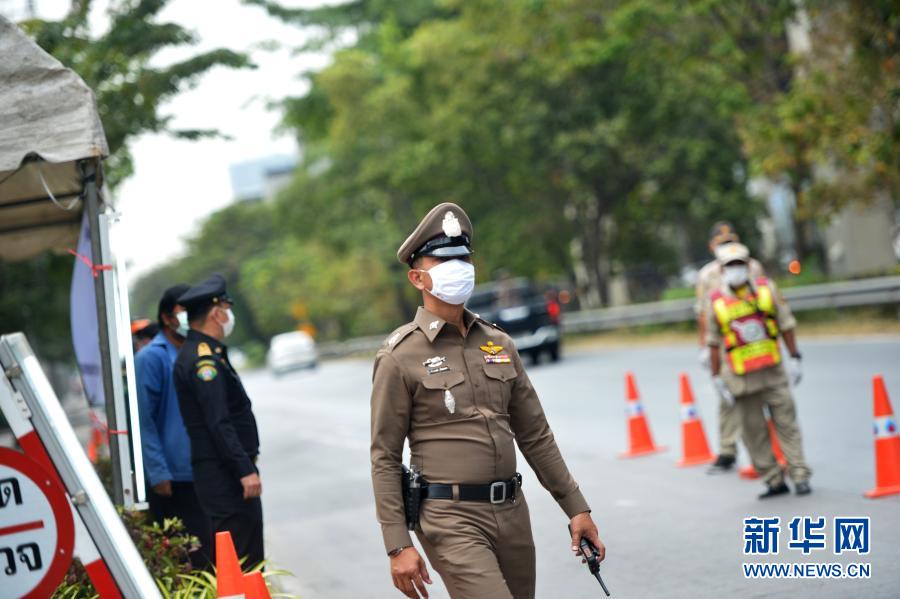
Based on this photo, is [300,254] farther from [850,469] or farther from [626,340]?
[850,469]

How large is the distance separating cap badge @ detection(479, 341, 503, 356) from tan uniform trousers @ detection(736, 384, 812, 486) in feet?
16.0

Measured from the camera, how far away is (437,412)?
15.8 feet

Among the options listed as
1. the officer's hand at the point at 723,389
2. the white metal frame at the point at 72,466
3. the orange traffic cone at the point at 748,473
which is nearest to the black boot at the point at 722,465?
the orange traffic cone at the point at 748,473

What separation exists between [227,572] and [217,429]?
1.53m

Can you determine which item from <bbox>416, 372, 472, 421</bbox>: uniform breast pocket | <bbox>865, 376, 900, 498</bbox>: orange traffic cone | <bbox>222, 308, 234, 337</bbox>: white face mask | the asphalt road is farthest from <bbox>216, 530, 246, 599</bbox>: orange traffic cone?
<bbox>865, 376, 900, 498</bbox>: orange traffic cone

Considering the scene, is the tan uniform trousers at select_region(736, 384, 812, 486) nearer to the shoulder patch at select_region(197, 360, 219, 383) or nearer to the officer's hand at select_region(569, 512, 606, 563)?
the shoulder patch at select_region(197, 360, 219, 383)

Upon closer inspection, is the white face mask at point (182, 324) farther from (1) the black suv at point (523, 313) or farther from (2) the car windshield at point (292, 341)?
(2) the car windshield at point (292, 341)

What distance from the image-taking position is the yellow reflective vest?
9.34 m

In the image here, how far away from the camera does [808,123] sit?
22.4 metres

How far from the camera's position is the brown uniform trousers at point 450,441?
4.71 metres

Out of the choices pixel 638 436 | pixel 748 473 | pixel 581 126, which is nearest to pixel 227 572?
pixel 748 473

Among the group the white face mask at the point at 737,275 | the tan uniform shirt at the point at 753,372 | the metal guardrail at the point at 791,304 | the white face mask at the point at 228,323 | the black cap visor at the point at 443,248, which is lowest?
the metal guardrail at the point at 791,304

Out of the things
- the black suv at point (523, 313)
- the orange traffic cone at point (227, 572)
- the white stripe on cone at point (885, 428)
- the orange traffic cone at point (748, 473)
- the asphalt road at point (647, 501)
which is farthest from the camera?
the black suv at point (523, 313)

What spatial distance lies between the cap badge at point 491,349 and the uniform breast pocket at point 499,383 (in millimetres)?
60
